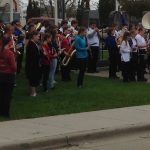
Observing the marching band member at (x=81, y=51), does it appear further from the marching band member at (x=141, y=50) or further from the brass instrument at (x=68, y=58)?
the marching band member at (x=141, y=50)

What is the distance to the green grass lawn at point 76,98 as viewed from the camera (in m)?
13.1

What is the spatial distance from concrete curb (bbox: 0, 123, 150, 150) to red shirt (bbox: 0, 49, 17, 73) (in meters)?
2.21

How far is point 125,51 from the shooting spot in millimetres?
18578

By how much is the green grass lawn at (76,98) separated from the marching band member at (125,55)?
13.7 inches

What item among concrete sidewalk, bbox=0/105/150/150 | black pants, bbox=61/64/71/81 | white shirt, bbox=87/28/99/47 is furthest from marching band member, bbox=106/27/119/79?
concrete sidewalk, bbox=0/105/150/150

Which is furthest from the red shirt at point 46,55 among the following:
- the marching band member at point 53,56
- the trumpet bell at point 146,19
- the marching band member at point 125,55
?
the trumpet bell at point 146,19

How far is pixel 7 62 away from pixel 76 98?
11.7ft

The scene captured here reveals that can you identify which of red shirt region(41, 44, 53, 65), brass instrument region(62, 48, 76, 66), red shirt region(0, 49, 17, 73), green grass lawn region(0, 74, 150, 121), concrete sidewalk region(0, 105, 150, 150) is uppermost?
red shirt region(0, 49, 17, 73)

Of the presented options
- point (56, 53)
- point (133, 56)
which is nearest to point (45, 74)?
point (56, 53)

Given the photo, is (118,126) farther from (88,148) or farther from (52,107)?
(52,107)

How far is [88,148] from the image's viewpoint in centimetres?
983

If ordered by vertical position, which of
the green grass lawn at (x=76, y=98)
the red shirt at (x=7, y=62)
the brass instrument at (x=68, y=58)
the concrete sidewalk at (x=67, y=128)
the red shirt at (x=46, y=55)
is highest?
the red shirt at (x=7, y=62)

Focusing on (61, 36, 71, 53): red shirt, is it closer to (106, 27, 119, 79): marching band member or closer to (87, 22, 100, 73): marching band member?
(106, 27, 119, 79): marching band member

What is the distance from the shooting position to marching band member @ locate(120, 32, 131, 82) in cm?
1858
